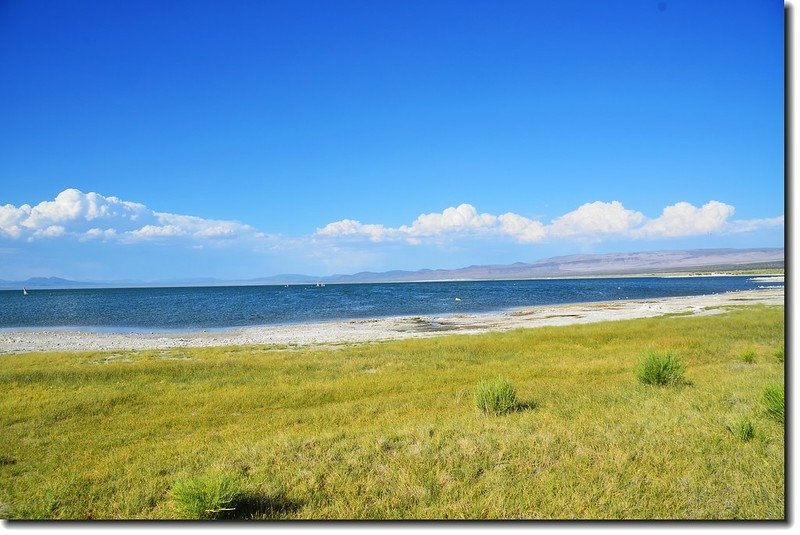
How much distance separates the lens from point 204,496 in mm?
5219

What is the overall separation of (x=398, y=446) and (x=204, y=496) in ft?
10.4

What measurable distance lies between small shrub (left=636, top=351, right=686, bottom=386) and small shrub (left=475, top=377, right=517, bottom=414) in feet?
14.1

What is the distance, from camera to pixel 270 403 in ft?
43.1

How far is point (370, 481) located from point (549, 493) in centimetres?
217

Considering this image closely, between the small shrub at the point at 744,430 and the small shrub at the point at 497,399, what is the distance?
13.4 feet

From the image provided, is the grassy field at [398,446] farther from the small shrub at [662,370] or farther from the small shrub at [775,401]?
the small shrub at [662,370]

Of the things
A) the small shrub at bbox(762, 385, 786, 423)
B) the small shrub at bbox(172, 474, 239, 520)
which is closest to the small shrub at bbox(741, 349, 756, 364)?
the small shrub at bbox(762, 385, 786, 423)

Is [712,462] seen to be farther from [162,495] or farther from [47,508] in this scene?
[47,508]

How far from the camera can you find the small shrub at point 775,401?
7754 millimetres

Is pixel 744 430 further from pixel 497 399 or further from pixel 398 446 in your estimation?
pixel 398 446

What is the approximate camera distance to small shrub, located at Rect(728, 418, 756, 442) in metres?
6.85

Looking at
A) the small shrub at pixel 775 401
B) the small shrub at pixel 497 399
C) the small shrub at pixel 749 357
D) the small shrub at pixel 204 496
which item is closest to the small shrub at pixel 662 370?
the small shrub at pixel 775 401

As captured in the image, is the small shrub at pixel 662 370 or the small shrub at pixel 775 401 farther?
the small shrub at pixel 662 370

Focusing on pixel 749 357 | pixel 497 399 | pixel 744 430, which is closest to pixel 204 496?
pixel 497 399
